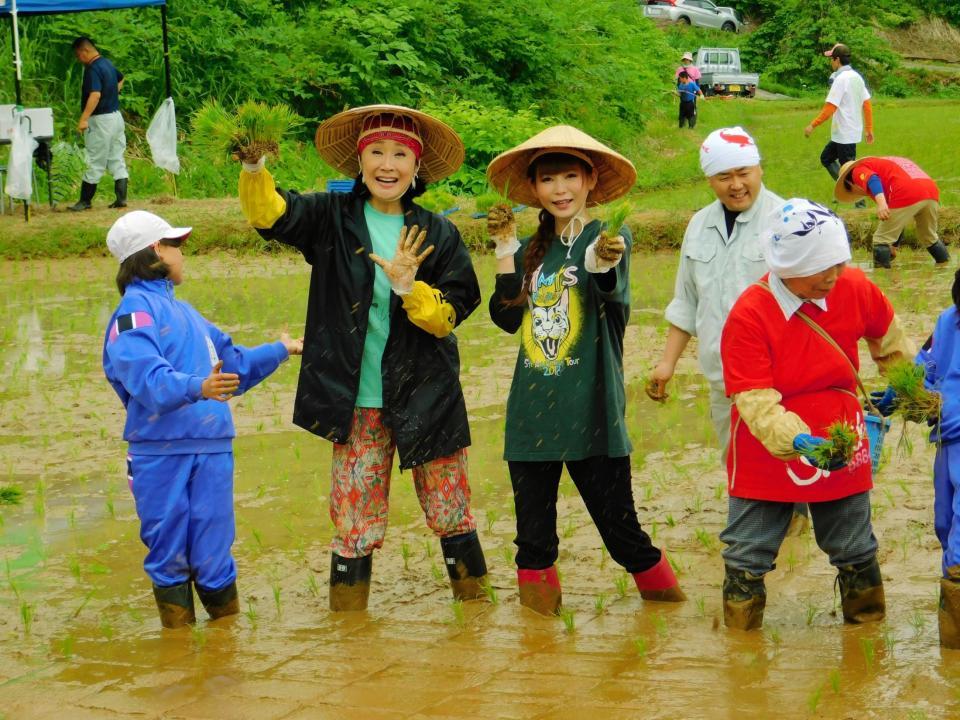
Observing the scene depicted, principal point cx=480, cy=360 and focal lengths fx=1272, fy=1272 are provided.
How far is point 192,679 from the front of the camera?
3.75 m

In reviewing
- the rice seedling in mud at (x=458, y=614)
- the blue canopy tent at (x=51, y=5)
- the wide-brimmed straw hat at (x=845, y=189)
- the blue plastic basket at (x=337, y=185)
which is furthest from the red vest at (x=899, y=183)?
the blue canopy tent at (x=51, y=5)

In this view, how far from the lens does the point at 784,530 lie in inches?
156

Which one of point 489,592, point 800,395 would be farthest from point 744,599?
point 489,592

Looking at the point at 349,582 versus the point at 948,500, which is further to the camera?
the point at 349,582

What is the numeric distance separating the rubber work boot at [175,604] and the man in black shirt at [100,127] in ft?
32.6

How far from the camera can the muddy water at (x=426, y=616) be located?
3.50 m

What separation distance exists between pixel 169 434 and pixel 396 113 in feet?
4.33

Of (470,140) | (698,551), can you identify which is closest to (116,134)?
(470,140)

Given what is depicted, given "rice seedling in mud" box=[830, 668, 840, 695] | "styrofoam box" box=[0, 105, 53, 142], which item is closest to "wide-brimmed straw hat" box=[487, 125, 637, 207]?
"rice seedling in mud" box=[830, 668, 840, 695]

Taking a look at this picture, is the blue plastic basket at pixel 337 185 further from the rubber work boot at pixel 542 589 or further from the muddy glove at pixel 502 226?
the rubber work boot at pixel 542 589

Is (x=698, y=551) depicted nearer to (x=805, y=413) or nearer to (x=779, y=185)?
(x=805, y=413)

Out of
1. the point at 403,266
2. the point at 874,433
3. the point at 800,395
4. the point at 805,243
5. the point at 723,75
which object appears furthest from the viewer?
the point at 723,75

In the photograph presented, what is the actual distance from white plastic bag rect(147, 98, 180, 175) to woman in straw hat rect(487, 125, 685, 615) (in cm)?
1032

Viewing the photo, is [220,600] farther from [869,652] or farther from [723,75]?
[723,75]
